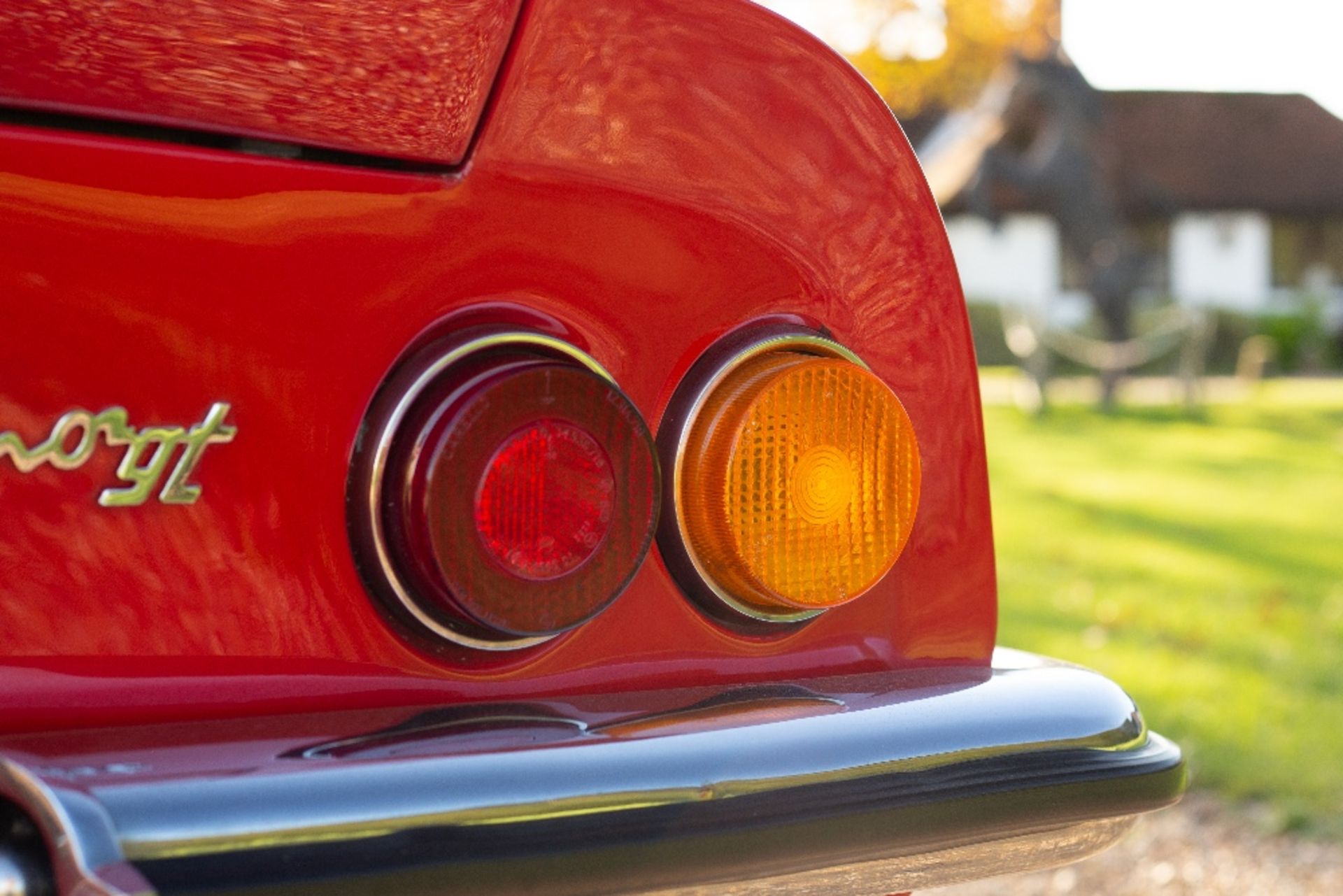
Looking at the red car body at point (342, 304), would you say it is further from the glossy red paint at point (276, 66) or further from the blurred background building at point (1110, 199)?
the blurred background building at point (1110, 199)

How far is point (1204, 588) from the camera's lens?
5.86 meters

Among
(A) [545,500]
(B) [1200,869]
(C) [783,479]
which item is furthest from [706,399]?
(B) [1200,869]

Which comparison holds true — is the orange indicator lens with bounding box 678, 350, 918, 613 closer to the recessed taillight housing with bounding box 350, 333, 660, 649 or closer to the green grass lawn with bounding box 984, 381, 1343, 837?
the recessed taillight housing with bounding box 350, 333, 660, 649

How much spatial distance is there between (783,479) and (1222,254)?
119 ft

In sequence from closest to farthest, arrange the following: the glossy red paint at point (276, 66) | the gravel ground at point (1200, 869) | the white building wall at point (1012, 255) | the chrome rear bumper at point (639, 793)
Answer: the chrome rear bumper at point (639, 793) → the glossy red paint at point (276, 66) → the gravel ground at point (1200, 869) → the white building wall at point (1012, 255)

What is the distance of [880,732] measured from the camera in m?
1.40

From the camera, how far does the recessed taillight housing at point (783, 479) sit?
Answer: 1416mm

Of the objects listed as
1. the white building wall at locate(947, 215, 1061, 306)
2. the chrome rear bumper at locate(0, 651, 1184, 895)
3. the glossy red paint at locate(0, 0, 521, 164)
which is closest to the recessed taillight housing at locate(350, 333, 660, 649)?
the chrome rear bumper at locate(0, 651, 1184, 895)

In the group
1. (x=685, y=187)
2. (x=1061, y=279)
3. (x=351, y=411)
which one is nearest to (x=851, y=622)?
(x=685, y=187)

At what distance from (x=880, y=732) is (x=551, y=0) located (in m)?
0.76

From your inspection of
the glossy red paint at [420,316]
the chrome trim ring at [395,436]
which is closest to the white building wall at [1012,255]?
the glossy red paint at [420,316]

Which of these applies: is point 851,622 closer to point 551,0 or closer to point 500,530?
point 500,530

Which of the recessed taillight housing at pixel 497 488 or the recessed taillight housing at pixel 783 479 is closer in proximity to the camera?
the recessed taillight housing at pixel 497 488

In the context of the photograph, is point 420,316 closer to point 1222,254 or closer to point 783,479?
point 783,479
